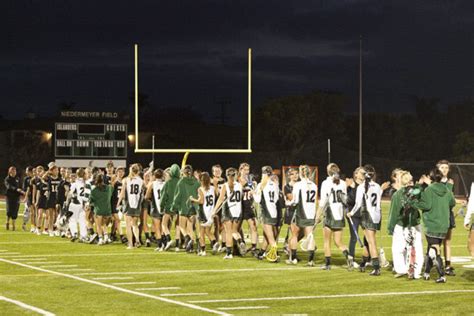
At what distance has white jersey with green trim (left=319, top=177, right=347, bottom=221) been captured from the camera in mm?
16688

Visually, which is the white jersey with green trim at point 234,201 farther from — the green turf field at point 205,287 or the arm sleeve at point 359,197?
the arm sleeve at point 359,197

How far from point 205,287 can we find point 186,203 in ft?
20.7

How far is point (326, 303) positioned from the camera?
41.1ft

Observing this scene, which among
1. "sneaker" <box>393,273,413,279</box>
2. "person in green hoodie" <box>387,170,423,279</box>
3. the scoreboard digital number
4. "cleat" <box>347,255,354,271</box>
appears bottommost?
"sneaker" <box>393,273,413,279</box>

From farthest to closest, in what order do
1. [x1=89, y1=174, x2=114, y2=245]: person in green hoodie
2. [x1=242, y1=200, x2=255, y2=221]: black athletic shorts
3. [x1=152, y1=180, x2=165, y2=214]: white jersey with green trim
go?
[x1=89, y1=174, x2=114, y2=245]: person in green hoodie → [x1=152, y1=180, x2=165, y2=214]: white jersey with green trim → [x1=242, y1=200, x2=255, y2=221]: black athletic shorts

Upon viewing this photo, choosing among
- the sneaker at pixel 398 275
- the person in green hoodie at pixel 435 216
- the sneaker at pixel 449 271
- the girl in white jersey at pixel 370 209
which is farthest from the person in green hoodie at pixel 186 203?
the person in green hoodie at pixel 435 216

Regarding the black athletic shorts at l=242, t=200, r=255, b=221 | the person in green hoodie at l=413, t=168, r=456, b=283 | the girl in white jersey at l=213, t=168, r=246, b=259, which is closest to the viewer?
the person in green hoodie at l=413, t=168, r=456, b=283

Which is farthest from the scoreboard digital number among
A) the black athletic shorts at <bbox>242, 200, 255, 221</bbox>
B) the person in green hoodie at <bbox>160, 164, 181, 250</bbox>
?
the black athletic shorts at <bbox>242, 200, 255, 221</bbox>

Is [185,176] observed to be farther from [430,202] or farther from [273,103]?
[273,103]

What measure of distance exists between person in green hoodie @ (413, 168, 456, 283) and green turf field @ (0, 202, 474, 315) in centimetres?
37

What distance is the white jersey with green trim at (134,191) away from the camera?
21234mm

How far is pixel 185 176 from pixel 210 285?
6.38 metres

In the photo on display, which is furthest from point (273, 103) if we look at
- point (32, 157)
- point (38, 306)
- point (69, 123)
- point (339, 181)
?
point (38, 306)

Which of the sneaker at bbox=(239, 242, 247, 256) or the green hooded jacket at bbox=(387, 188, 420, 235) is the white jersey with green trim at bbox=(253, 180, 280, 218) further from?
the green hooded jacket at bbox=(387, 188, 420, 235)
